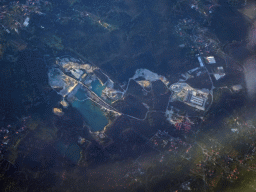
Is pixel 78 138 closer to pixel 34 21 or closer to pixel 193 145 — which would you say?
pixel 193 145

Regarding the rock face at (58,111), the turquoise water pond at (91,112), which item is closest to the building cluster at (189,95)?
the turquoise water pond at (91,112)

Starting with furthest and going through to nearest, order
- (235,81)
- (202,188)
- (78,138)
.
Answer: (235,81) < (78,138) < (202,188)

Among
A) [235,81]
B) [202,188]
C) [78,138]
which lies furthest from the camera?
[235,81]

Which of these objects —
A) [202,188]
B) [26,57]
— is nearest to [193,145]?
[202,188]

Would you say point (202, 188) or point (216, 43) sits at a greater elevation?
point (216, 43)

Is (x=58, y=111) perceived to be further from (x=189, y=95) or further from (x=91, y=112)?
(x=189, y=95)

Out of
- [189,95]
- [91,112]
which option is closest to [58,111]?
[91,112]

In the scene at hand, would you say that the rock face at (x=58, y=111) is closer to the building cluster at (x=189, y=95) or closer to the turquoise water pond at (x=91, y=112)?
the turquoise water pond at (x=91, y=112)

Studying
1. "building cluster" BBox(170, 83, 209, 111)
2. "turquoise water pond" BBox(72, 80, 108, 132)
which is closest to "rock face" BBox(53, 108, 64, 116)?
"turquoise water pond" BBox(72, 80, 108, 132)

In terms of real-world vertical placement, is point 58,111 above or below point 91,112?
above

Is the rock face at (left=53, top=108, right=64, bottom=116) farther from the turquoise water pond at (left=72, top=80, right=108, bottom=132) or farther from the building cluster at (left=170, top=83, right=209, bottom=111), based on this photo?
the building cluster at (left=170, top=83, right=209, bottom=111)

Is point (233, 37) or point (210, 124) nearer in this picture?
point (210, 124)
